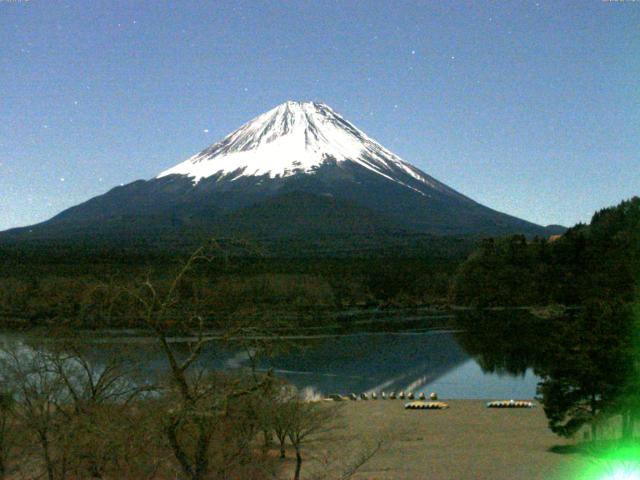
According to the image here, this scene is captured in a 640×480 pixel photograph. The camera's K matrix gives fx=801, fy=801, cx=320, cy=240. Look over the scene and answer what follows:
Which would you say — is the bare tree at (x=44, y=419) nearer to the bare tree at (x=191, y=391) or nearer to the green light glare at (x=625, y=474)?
the bare tree at (x=191, y=391)

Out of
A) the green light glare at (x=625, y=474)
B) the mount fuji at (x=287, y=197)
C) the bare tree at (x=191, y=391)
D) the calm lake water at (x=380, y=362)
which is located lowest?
the calm lake water at (x=380, y=362)

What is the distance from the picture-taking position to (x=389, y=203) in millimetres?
141375

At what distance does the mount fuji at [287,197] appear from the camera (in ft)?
392

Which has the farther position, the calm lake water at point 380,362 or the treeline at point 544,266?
the treeline at point 544,266

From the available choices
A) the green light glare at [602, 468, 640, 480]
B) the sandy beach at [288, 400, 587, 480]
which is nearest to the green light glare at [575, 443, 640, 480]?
the green light glare at [602, 468, 640, 480]

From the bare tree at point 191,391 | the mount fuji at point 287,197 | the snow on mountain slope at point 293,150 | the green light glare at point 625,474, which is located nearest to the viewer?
the bare tree at point 191,391

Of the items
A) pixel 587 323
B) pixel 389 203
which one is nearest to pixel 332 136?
pixel 389 203

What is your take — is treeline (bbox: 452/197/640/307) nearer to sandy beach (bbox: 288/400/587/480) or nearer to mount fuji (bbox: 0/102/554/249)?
mount fuji (bbox: 0/102/554/249)

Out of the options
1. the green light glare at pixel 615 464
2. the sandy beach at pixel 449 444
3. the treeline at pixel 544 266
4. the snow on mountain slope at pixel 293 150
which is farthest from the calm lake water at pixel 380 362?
the snow on mountain slope at pixel 293 150

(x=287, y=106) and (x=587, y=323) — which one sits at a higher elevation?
(x=287, y=106)

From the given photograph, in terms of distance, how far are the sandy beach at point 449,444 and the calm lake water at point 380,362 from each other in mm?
4520

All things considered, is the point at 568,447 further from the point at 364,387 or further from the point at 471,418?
the point at 364,387

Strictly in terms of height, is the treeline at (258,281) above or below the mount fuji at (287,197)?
below

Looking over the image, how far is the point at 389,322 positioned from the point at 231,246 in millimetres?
50858
